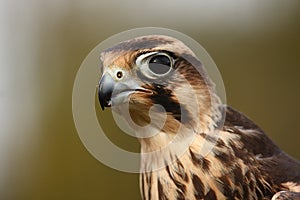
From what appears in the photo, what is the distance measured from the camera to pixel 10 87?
3.14ft

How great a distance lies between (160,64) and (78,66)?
0.89ft

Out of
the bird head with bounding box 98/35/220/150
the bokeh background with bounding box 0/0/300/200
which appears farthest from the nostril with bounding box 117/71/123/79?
the bokeh background with bounding box 0/0/300/200

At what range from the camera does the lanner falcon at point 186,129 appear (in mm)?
628

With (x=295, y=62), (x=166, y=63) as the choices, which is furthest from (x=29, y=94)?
(x=295, y=62)

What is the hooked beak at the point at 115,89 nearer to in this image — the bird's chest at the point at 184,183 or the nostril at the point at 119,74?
the nostril at the point at 119,74

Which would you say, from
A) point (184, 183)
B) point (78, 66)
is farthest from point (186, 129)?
point (78, 66)

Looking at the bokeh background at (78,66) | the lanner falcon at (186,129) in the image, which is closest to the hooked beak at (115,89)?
the lanner falcon at (186,129)

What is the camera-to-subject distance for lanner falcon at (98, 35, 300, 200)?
63 centimetres

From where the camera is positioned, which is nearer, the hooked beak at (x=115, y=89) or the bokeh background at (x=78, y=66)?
the hooked beak at (x=115, y=89)

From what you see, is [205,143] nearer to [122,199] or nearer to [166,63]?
[166,63]

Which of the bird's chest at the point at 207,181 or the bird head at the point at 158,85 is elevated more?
the bird head at the point at 158,85

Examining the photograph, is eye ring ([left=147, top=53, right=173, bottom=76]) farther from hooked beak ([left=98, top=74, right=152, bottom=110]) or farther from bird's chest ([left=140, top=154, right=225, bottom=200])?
bird's chest ([left=140, top=154, right=225, bottom=200])

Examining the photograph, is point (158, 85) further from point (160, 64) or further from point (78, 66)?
point (78, 66)

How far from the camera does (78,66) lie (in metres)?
0.86
